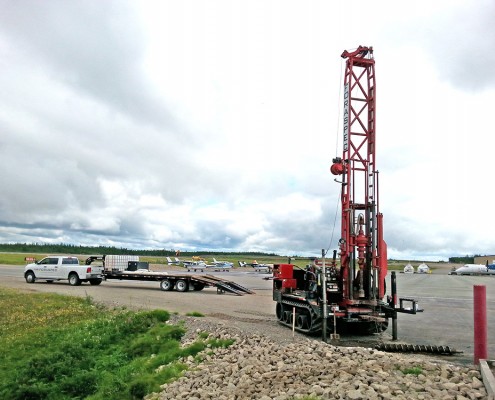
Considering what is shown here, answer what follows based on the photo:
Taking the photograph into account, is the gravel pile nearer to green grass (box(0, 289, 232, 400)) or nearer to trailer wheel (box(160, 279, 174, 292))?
green grass (box(0, 289, 232, 400))

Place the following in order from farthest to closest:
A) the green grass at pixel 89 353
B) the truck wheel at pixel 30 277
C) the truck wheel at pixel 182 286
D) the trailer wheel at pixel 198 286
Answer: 1. the truck wheel at pixel 30 277
2. the trailer wheel at pixel 198 286
3. the truck wheel at pixel 182 286
4. the green grass at pixel 89 353

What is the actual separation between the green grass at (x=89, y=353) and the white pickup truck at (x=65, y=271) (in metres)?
13.7

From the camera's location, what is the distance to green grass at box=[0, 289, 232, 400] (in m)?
12.5

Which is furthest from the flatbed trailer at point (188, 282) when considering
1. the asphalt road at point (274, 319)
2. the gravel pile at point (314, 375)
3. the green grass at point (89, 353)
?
the gravel pile at point (314, 375)

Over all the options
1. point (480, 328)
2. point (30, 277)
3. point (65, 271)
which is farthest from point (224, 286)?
point (480, 328)

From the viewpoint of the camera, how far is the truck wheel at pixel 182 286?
3133cm

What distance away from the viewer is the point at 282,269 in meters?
17.6

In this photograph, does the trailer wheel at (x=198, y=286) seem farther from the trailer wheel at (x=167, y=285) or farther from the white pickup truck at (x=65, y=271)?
the white pickup truck at (x=65, y=271)

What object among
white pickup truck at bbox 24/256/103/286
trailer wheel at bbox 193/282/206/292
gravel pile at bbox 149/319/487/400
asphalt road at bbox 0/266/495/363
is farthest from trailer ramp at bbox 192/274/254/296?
gravel pile at bbox 149/319/487/400

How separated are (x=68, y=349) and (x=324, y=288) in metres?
7.99

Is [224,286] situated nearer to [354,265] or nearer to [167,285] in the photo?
[167,285]

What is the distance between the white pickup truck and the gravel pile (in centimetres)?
2358

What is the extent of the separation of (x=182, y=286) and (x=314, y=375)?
22738 mm

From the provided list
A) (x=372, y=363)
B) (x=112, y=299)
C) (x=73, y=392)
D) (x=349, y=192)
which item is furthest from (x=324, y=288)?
(x=112, y=299)
